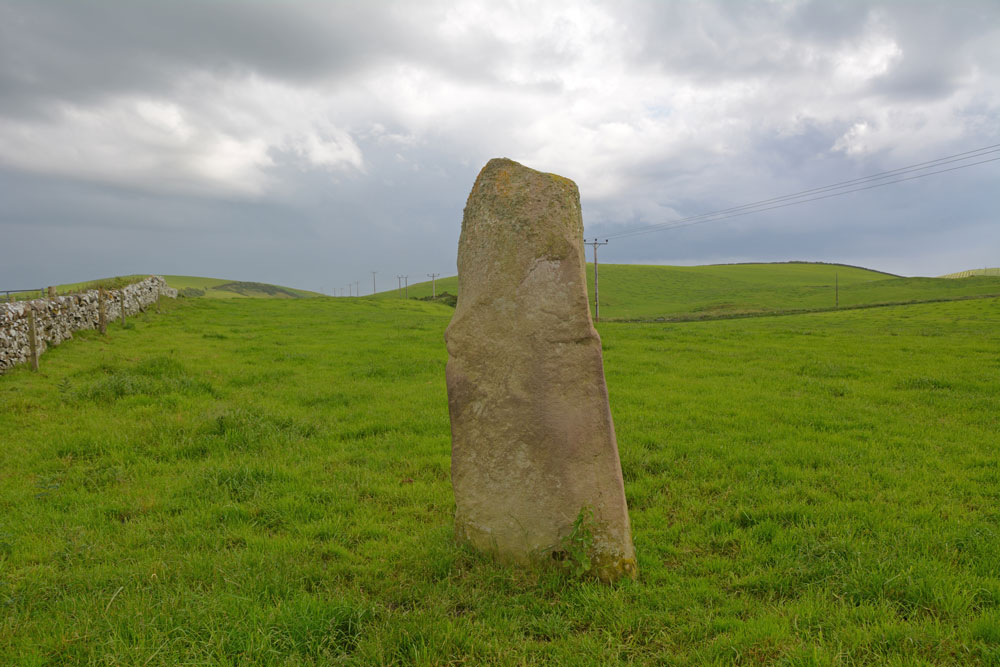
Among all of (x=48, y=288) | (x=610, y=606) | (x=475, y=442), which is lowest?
(x=610, y=606)

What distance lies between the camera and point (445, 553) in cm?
530

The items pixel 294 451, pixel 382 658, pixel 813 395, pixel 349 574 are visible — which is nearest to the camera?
pixel 382 658

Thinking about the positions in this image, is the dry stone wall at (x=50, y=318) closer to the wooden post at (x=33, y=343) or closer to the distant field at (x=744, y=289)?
the wooden post at (x=33, y=343)

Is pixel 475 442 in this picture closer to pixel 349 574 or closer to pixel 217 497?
pixel 349 574

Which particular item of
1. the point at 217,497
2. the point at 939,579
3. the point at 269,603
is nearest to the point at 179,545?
the point at 217,497

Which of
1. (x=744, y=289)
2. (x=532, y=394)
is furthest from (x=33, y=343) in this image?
(x=744, y=289)

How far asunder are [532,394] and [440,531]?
1.85 meters

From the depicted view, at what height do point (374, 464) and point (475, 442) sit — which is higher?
point (475, 442)

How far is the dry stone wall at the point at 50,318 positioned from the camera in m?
13.9

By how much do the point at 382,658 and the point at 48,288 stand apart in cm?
2021

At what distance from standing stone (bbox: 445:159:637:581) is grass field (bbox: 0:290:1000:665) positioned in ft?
1.16

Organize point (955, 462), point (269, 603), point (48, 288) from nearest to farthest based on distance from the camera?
point (269, 603)
point (955, 462)
point (48, 288)

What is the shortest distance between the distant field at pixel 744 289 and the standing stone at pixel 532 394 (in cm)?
5516

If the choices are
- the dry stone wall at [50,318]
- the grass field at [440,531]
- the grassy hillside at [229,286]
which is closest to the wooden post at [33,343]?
the dry stone wall at [50,318]
